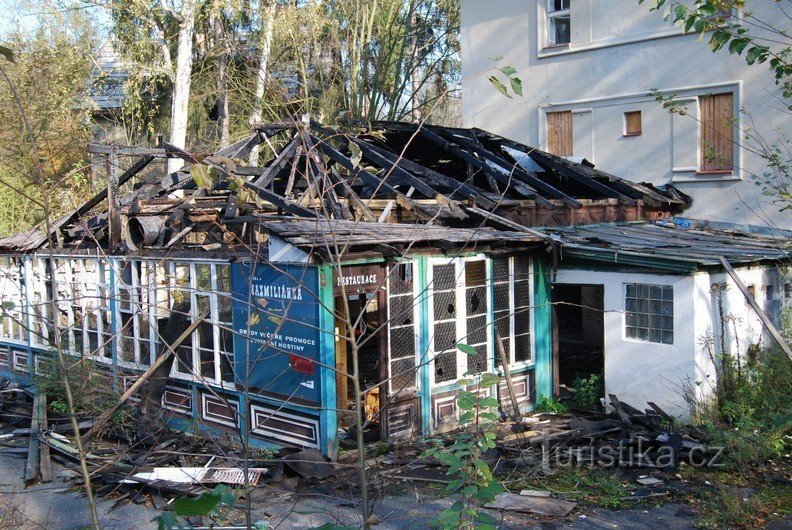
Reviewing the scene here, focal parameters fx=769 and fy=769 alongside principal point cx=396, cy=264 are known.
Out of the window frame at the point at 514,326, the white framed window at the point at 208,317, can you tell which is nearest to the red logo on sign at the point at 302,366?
the white framed window at the point at 208,317

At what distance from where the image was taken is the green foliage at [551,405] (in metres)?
11.6

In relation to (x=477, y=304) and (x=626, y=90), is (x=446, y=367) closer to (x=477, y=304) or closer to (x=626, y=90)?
(x=477, y=304)

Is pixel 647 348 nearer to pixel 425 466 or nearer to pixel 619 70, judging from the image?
pixel 425 466

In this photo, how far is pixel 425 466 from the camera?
9305mm

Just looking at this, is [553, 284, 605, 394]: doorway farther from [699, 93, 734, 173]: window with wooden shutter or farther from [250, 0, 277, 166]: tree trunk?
[250, 0, 277, 166]: tree trunk

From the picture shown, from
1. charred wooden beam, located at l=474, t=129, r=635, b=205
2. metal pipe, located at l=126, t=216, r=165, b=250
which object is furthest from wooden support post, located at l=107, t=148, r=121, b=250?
charred wooden beam, located at l=474, t=129, r=635, b=205

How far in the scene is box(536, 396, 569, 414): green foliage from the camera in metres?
11.6

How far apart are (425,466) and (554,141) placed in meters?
11.5

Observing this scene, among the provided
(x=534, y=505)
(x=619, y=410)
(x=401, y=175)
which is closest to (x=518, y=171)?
(x=401, y=175)

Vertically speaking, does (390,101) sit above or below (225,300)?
above

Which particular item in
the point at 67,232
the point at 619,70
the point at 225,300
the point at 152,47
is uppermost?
the point at 152,47

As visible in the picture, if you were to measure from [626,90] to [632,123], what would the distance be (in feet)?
2.46

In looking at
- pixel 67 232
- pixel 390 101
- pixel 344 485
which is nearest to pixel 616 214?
pixel 344 485

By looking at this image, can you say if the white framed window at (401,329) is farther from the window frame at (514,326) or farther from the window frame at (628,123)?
the window frame at (628,123)
